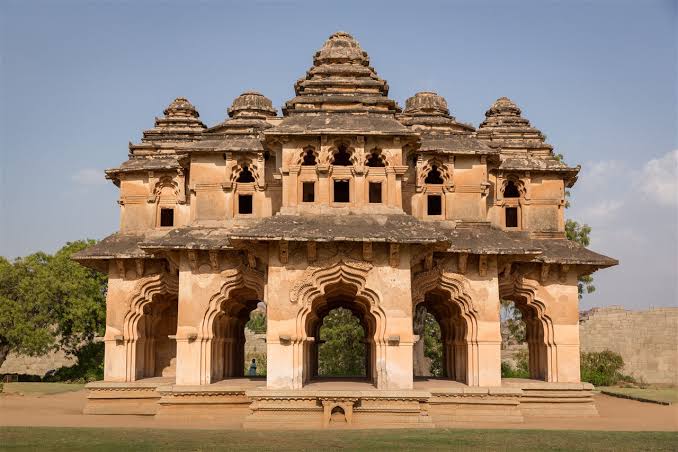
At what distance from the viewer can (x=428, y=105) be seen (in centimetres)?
2430

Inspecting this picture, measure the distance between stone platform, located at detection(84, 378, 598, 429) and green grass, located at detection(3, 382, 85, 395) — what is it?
7.79 meters

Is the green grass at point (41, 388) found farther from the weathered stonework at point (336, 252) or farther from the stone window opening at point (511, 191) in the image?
the stone window opening at point (511, 191)

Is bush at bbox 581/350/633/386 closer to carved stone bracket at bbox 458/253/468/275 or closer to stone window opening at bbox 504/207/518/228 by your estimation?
stone window opening at bbox 504/207/518/228

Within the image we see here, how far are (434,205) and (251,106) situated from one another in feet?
20.7

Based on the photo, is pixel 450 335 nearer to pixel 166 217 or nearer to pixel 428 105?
pixel 428 105

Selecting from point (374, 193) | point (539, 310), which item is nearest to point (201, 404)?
point (374, 193)

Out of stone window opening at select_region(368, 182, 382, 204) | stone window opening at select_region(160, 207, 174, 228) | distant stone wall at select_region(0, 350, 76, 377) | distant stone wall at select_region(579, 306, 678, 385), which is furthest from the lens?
distant stone wall at select_region(0, 350, 76, 377)

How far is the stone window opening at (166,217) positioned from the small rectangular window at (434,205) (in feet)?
26.4

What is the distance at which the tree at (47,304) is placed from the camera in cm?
3491

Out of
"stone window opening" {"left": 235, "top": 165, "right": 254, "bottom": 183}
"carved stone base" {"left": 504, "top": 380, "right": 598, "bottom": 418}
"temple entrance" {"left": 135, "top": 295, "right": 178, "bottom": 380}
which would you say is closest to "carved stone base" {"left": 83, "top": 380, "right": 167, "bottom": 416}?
"temple entrance" {"left": 135, "top": 295, "right": 178, "bottom": 380}

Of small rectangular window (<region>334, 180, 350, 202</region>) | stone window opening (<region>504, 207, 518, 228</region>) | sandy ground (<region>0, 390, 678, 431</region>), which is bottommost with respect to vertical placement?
sandy ground (<region>0, 390, 678, 431</region>)

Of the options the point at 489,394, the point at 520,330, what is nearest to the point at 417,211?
the point at 489,394

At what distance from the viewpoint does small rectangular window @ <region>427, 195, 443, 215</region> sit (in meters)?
22.8

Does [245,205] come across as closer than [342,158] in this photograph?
No
